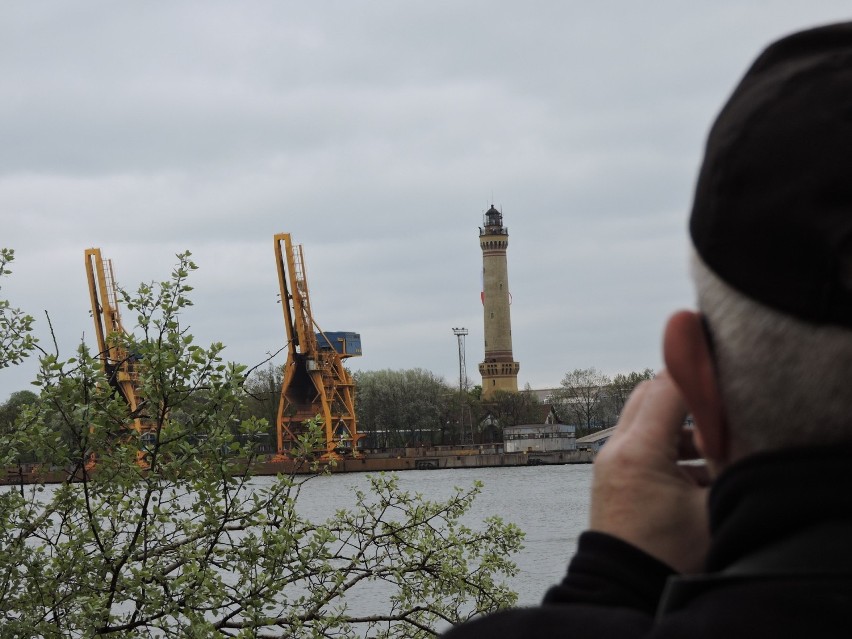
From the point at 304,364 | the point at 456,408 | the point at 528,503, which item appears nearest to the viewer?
the point at 528,503

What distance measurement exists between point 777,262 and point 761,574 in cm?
17

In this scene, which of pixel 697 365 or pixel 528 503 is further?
pixel 528 503

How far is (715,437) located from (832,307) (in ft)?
0.39

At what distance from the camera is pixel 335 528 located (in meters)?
6.19

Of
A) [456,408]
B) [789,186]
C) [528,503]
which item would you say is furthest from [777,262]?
[456,408]

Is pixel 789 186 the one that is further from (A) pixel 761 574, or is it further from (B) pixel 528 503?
(B) pixel 528 503

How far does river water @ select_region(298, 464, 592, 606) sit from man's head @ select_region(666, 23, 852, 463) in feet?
28.2

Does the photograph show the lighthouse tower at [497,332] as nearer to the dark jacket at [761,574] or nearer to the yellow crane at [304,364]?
the yellow crane at [304,364]

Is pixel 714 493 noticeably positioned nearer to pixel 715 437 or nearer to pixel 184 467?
pixel 715 437

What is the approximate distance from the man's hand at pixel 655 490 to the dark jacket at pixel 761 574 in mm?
96

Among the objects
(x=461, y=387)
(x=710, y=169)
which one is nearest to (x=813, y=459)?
(x=710, y=169)

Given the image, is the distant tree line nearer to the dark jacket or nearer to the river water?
the river water

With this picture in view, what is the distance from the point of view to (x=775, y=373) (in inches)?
25.9

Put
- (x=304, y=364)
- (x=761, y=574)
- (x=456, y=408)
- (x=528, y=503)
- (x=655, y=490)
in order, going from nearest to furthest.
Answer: (x=761, y=574) → (x=655, y=490) → (x=528, y=503) → (x=304, y=364) → (x=456, y=408)
